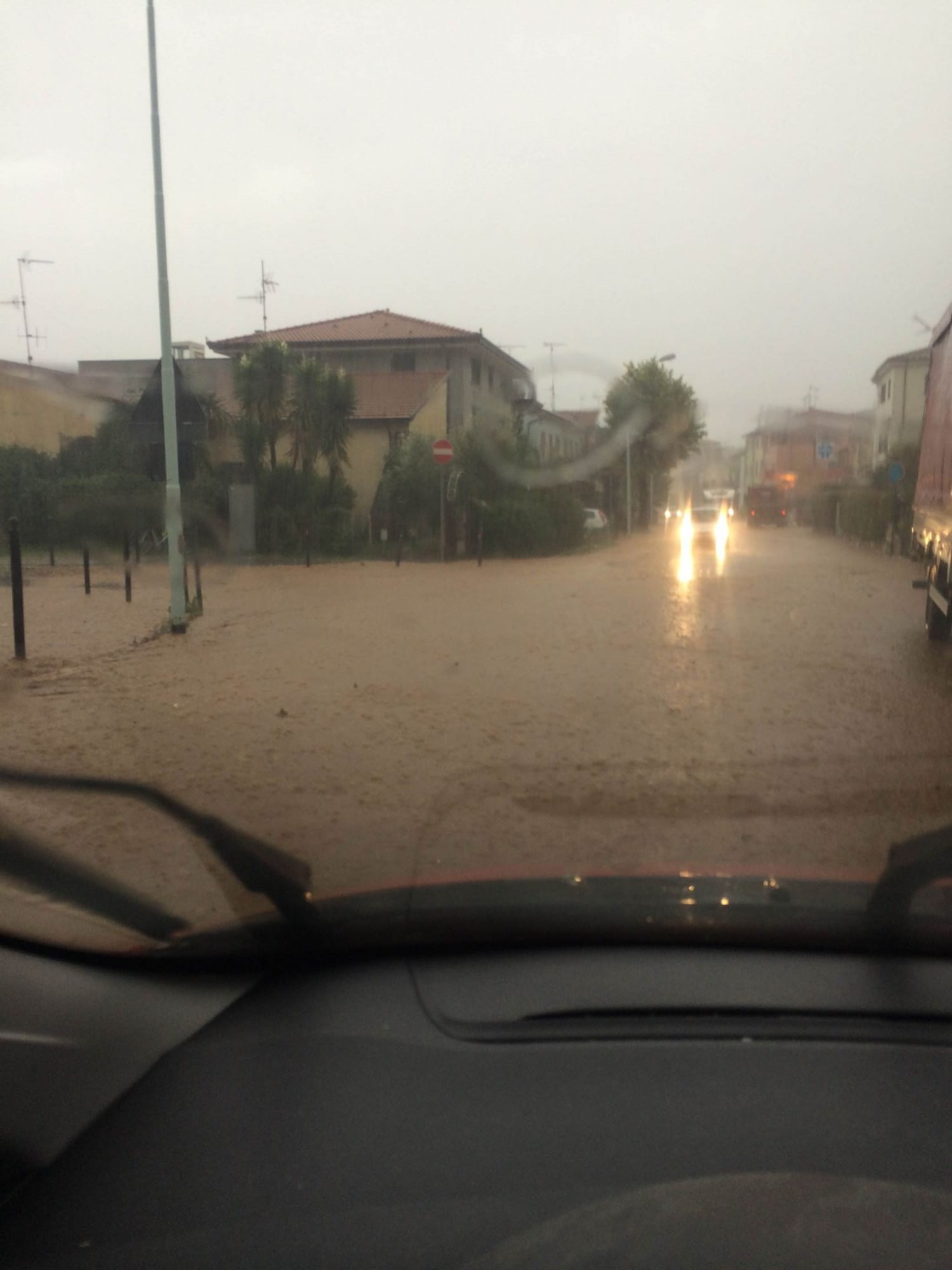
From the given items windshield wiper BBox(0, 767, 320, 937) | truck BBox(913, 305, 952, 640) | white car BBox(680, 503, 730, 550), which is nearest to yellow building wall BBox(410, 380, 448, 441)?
white car BBox(680, 503, 730, 550)

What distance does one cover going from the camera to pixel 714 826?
572cm

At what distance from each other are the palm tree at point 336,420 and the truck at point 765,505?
19.5m

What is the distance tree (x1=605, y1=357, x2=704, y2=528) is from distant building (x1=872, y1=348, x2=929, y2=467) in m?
8.10

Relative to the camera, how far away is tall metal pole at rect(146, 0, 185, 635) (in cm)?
1273

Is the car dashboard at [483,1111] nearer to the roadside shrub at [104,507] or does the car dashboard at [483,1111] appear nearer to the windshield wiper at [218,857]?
the windshield wiper at [218,857]

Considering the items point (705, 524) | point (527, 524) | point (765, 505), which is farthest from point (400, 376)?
point (765, 505)

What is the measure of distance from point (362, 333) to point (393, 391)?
3.40 meters

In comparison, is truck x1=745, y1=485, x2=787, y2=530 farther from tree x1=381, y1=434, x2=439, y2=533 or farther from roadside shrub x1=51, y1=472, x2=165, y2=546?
roadside shrub x1=51, y1=472, x2=165, y2=546

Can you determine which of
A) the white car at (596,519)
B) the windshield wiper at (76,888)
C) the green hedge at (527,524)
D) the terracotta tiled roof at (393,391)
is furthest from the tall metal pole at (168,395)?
the white car at (596,519)

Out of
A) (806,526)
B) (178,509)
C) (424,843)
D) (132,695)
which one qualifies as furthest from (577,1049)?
(806,526)

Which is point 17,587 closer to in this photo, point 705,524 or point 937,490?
point 937,490

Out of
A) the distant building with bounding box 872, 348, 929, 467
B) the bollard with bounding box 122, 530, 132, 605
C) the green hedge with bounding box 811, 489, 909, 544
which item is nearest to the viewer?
the distant building with bounding box 872, 348, 929, 467

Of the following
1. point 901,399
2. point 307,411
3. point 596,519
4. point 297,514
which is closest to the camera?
point 901,399

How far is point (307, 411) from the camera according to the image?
28281 mm
